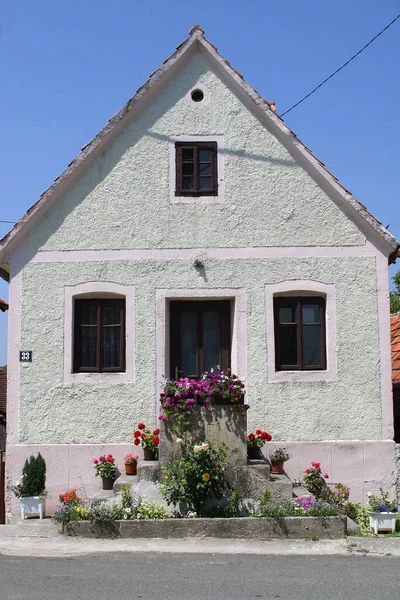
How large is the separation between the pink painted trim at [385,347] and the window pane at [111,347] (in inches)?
170

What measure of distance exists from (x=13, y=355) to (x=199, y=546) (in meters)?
4.63

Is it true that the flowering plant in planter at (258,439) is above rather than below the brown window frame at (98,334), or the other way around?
below

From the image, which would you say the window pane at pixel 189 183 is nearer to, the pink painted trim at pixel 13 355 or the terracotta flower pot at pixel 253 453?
the pink painted trim at pixel 13 355

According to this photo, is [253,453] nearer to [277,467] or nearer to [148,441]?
[277,467]

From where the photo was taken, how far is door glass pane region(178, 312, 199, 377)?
12.5 m

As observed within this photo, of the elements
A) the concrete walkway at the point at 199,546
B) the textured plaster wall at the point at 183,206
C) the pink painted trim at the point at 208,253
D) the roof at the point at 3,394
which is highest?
the textured plaster wall at the point at 183,206

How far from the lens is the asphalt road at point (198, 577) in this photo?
7.10 metres

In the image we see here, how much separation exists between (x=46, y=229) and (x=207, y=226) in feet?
8.81

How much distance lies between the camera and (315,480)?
11359 mm

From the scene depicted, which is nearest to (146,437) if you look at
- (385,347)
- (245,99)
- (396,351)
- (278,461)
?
(278,461)

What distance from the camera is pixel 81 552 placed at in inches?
353

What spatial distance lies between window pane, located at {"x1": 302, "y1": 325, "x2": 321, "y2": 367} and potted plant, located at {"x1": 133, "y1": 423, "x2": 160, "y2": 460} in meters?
2.79

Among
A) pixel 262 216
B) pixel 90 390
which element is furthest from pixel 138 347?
pixel 262 216

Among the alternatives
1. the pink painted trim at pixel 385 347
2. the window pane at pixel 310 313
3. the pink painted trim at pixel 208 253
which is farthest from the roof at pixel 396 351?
the pink painted trim at pixel 208 253
